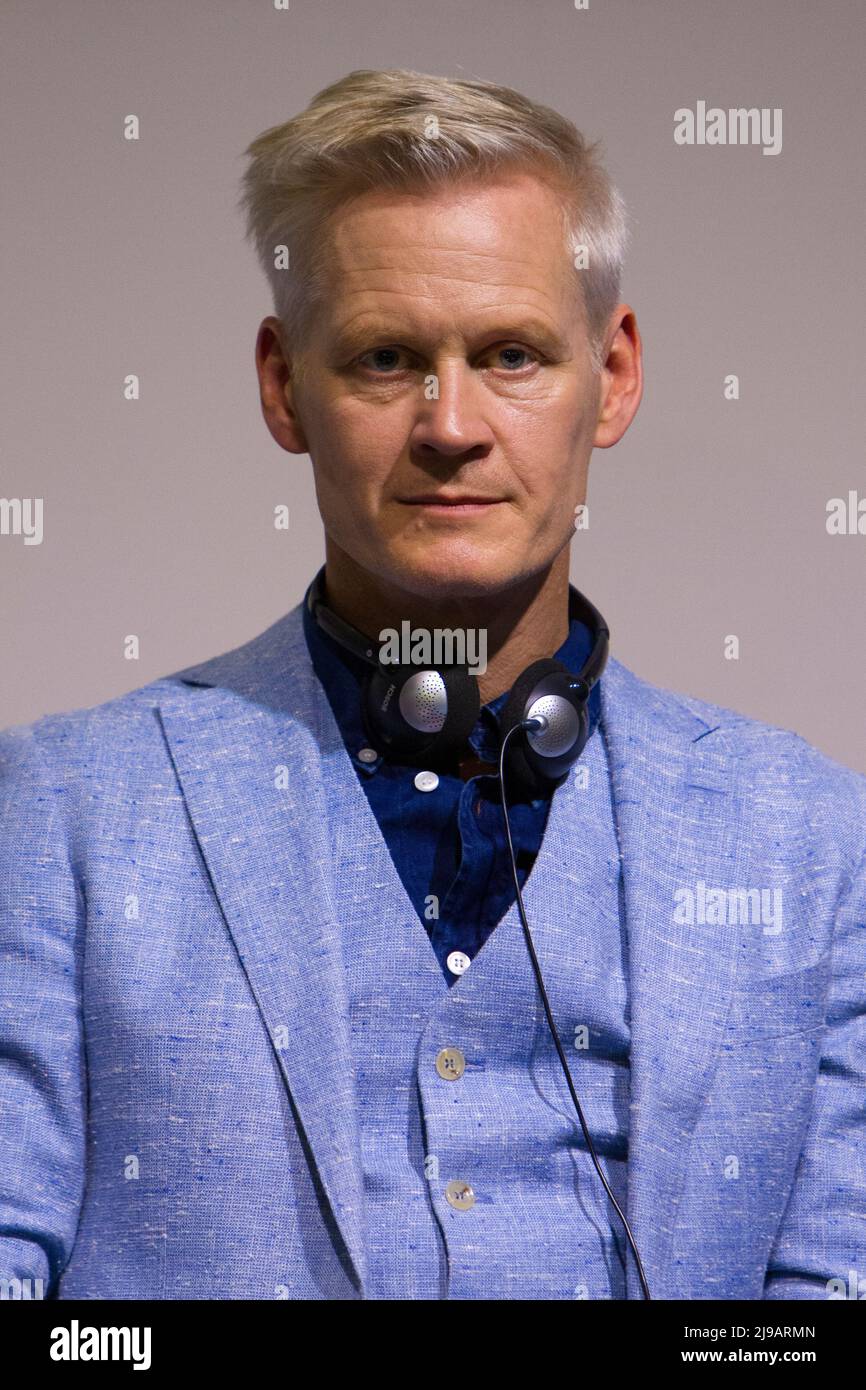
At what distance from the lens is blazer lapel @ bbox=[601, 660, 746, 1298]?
169cm

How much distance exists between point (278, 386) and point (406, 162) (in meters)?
0.29

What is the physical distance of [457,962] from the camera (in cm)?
175

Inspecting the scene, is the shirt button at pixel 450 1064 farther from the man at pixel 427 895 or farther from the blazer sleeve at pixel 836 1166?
the blazer sleeve at pixel 836 1166

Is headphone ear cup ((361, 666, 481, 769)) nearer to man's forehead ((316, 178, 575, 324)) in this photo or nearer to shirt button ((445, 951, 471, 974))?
shirt button ((445, 951, 471, 974))

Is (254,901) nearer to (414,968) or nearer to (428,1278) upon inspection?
(414,968)

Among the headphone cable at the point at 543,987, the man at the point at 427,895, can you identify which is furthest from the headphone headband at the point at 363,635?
the headphone cable at the point at 543,987

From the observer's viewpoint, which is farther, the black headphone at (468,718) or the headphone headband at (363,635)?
the headphone headband at (363,635)

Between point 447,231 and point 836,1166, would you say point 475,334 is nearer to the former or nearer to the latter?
point 447,231

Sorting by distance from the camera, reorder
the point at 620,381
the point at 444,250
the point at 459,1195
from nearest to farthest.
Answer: the point at 459,1195, the point at 444,250, the point at 620,381

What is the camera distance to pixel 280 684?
1.90 meters

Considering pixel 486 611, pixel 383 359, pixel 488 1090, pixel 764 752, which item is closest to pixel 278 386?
pixel 383 359

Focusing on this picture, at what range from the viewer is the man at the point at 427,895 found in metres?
1.67

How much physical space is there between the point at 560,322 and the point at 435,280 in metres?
0.15

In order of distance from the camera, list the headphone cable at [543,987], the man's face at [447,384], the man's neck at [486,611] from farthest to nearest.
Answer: the man's neck at [486,611]
the man's face at [447,384]
the headphone cable at [543,987]
